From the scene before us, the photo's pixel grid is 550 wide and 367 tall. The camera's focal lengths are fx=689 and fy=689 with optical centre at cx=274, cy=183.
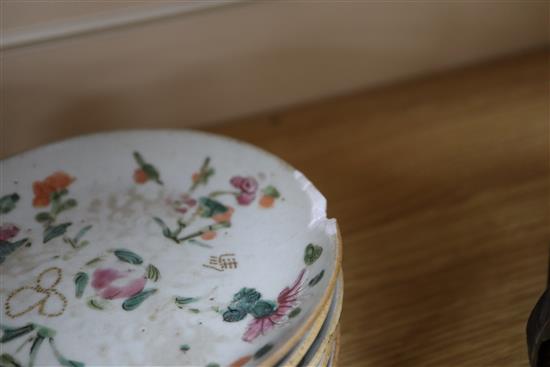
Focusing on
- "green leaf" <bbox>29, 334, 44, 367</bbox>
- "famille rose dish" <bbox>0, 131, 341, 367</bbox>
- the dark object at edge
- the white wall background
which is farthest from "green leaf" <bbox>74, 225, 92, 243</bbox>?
the dark object at edge

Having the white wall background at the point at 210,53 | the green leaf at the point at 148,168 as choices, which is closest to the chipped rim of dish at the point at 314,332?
the green leaf at the point at 148,168

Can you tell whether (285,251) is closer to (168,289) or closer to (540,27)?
(168,289)

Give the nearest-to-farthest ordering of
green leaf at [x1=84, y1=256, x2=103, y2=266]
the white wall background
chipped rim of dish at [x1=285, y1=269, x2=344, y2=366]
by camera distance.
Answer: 1. chipped rim of dish at [x1=285, y1=269, x2=344, y2=366]
2. green leaf at [x1=84, y1=256, x2=103, y2=266]
3. the white wall background

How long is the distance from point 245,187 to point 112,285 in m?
0.14

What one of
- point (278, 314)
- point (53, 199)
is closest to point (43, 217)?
point (53, 199)

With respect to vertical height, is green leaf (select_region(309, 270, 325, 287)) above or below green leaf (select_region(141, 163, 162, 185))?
below

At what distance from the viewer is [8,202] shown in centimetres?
57

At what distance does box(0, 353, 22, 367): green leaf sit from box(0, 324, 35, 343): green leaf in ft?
0.04

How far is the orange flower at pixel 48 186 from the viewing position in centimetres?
58

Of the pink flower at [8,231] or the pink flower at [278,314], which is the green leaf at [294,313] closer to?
the pink flower at [278,314]

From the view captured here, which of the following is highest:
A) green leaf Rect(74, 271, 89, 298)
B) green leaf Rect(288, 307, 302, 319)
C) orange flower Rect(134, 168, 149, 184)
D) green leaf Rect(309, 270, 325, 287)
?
orange flower Rect(134, 168, 149, 184)

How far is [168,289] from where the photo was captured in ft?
1.65

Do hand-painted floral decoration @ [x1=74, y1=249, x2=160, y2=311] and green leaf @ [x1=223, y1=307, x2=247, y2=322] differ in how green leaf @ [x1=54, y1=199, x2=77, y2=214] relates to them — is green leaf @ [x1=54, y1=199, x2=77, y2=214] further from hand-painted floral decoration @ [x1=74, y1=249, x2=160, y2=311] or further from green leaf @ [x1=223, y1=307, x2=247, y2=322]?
green leaf @ [x1=223, y1=307, x2=247, y2=322]

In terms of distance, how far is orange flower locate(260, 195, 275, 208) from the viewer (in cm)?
56
